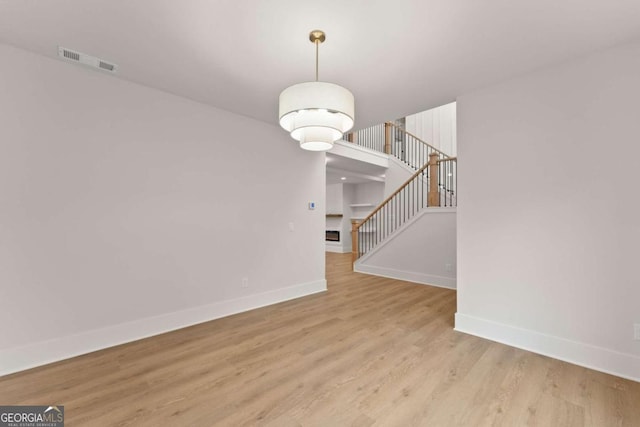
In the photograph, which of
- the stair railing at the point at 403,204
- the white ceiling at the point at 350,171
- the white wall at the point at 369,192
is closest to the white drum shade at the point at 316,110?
the white ceiling at the point at 350,171

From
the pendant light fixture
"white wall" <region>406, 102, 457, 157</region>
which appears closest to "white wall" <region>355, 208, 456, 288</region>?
"white wall" <region>406, 102, 457, 157</region>

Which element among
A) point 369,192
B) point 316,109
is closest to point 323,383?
point 316,109

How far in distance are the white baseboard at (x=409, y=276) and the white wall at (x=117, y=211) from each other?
2.64 meters

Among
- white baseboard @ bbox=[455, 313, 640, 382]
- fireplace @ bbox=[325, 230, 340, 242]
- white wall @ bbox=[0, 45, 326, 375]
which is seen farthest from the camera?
fireplace @ bbox=[325, 230, 340, 242]

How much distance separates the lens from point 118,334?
2.71 meters

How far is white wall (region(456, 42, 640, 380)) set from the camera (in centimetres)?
221

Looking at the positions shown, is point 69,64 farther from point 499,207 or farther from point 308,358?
point 499,207

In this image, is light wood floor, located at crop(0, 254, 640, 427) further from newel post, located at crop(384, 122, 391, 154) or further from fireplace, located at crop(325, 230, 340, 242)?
fireplace, located at crop(325, 230, 340, 242)

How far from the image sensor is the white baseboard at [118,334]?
7.35 feet

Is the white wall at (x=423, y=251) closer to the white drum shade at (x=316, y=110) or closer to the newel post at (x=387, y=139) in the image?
the newel post at (x=387, y=139)

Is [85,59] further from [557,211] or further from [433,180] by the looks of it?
[433,180]

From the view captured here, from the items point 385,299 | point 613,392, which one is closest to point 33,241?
point 385,299

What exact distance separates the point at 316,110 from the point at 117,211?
232 cm

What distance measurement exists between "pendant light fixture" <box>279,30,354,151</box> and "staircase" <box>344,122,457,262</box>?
12.5 ft
